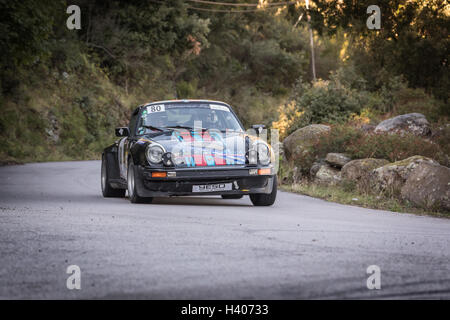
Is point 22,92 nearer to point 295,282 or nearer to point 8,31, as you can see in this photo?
point 8,31

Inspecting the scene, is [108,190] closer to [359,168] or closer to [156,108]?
[156,108]

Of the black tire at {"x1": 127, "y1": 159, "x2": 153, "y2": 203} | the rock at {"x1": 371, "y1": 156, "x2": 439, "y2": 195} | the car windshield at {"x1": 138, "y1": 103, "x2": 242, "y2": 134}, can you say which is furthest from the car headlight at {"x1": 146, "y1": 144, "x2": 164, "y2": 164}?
the rock at {"x1": 371, "y1": 156, "x2": 439, "y2": 195}

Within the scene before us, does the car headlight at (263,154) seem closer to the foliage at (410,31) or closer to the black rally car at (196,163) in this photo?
the black rally car at (196,163)

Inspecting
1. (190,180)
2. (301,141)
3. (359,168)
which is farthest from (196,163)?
(301,141)

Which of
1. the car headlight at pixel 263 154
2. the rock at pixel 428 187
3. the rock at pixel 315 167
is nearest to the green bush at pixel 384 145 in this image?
the rock at pixel 315 167

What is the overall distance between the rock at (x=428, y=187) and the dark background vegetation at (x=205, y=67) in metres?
3.27

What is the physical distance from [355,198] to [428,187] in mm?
1609

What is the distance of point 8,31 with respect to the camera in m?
20.8

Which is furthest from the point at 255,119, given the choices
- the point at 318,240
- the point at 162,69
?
the point at 318,240

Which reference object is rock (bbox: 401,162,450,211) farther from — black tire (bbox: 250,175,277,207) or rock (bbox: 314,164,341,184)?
rock (bbox: 314,164,341,184)

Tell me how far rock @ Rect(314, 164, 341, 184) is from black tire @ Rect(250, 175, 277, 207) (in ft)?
12.6

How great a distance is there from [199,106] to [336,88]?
13.2 metres

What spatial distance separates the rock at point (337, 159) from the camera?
51.2 ft

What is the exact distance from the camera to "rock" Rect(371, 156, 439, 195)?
12.8 m
